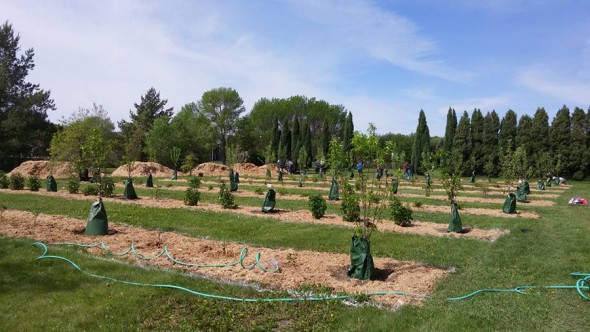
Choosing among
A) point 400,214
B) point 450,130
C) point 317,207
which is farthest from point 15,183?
point 450,130

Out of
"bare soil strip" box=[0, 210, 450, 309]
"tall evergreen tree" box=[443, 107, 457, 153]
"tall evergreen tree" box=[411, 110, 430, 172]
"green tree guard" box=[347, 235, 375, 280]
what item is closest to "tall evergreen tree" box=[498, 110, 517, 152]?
"tall evergreen tree" box=[443, 107, 457, 153]

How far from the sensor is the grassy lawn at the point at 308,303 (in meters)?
4.75

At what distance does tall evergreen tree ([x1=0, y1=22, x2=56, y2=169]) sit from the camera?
36.2m

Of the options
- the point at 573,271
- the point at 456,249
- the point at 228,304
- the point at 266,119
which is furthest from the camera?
the point at 266,119

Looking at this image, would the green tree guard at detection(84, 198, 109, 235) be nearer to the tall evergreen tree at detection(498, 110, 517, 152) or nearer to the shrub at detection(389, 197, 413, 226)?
the shrub at detection(389, 197, 413, 226)

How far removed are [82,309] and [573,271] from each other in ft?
24.8

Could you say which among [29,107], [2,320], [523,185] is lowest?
[2,320]

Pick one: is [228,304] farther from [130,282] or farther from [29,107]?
[29,107]

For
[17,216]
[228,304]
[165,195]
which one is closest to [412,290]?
[228,304]

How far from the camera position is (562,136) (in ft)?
130

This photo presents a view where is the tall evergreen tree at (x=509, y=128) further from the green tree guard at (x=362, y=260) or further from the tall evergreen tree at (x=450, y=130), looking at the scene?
the green tree guard at (x=362, y=260)

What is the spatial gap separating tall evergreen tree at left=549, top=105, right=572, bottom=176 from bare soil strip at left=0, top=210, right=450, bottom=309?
39.1 m

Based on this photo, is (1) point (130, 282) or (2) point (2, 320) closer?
(2) point (2, 320)

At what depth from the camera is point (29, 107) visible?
3794 cm
